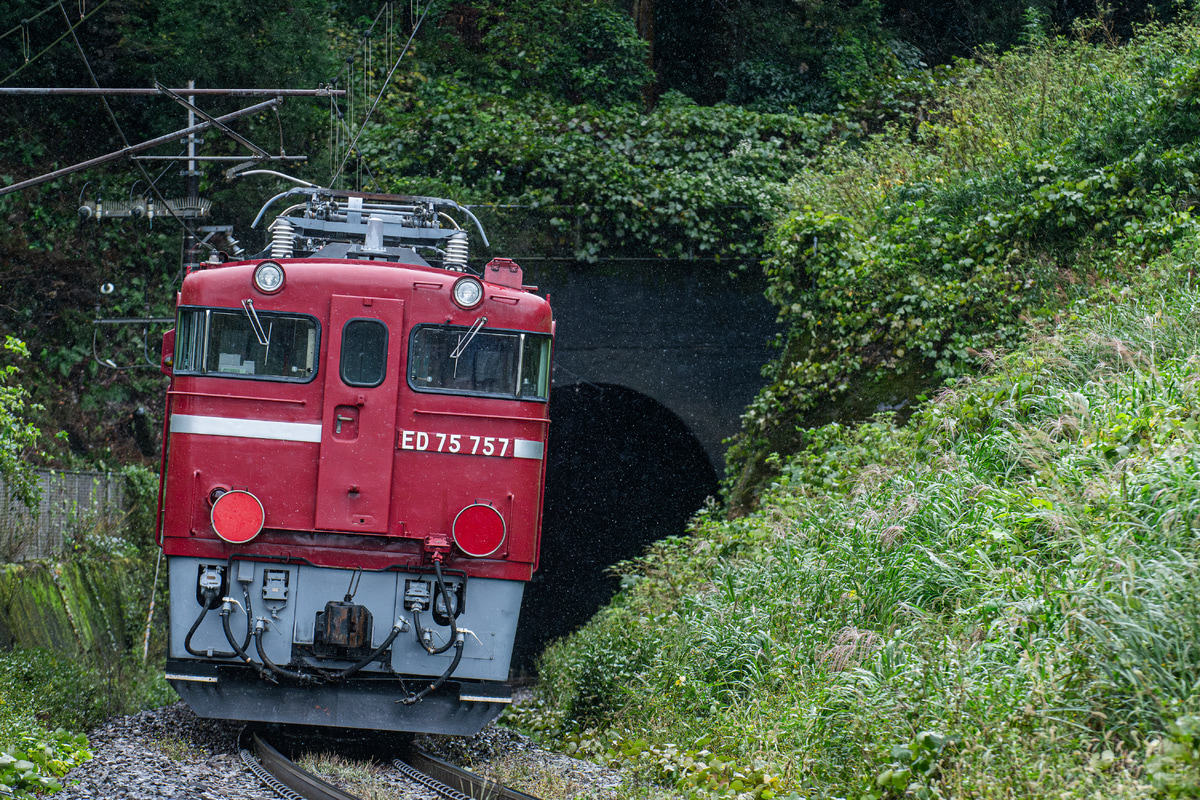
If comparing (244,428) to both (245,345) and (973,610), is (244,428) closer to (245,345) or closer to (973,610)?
(245,345)

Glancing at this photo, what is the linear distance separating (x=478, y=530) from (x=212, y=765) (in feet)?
8.27

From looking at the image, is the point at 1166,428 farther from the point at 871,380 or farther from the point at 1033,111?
the point at 1033,111

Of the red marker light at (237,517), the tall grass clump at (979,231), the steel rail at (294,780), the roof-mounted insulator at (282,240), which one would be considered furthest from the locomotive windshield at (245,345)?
the tall grass clump at (979,231)

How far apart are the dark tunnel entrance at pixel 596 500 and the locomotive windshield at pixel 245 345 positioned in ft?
32.9

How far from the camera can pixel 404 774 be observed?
7.58m

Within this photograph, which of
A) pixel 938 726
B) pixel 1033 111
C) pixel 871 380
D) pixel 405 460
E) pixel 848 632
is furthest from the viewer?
pixel 1033 111

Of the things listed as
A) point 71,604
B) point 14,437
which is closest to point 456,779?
point 14,437

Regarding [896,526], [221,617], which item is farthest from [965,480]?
[221,617]

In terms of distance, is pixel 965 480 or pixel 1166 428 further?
pixel 965 480

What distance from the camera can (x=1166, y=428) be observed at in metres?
5.47

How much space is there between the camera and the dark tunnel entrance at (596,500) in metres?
17.9

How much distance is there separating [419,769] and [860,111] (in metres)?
14.5

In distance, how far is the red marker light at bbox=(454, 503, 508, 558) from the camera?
294 inches

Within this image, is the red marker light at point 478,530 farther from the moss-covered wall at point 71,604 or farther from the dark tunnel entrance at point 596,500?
the dark tunnel entrance at point 596,500
